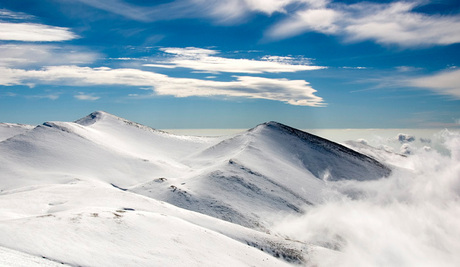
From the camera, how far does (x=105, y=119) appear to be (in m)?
141

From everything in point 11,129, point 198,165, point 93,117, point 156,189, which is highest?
point 93,117

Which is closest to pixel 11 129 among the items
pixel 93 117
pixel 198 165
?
pixel 93 117

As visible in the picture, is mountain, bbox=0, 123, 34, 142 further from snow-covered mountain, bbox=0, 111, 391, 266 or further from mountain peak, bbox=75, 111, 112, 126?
mountain peak, bbox=75, 111, 112, 126

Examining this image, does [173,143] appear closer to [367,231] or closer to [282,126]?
[282,126]

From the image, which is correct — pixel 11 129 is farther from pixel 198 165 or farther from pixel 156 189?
pixel 156 189

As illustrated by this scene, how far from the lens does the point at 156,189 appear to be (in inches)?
2667

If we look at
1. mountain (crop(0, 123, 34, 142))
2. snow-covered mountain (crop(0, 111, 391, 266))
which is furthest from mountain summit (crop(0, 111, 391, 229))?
mountain (crop(0, 123, 34, 142))

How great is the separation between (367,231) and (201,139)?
289 ft

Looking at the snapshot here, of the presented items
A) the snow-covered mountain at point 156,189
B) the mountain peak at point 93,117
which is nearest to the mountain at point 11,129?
the snow-covered mountain at point 156,189

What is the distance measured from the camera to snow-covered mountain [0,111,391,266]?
95.5 ft

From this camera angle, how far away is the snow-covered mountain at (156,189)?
95.5 ft

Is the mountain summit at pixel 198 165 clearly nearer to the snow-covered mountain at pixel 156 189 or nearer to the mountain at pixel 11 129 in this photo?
the snow-covered mountain at pixel 156 189

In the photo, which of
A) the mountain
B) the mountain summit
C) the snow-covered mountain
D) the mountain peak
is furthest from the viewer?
the mountain

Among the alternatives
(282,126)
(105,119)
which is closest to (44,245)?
(282,126)
